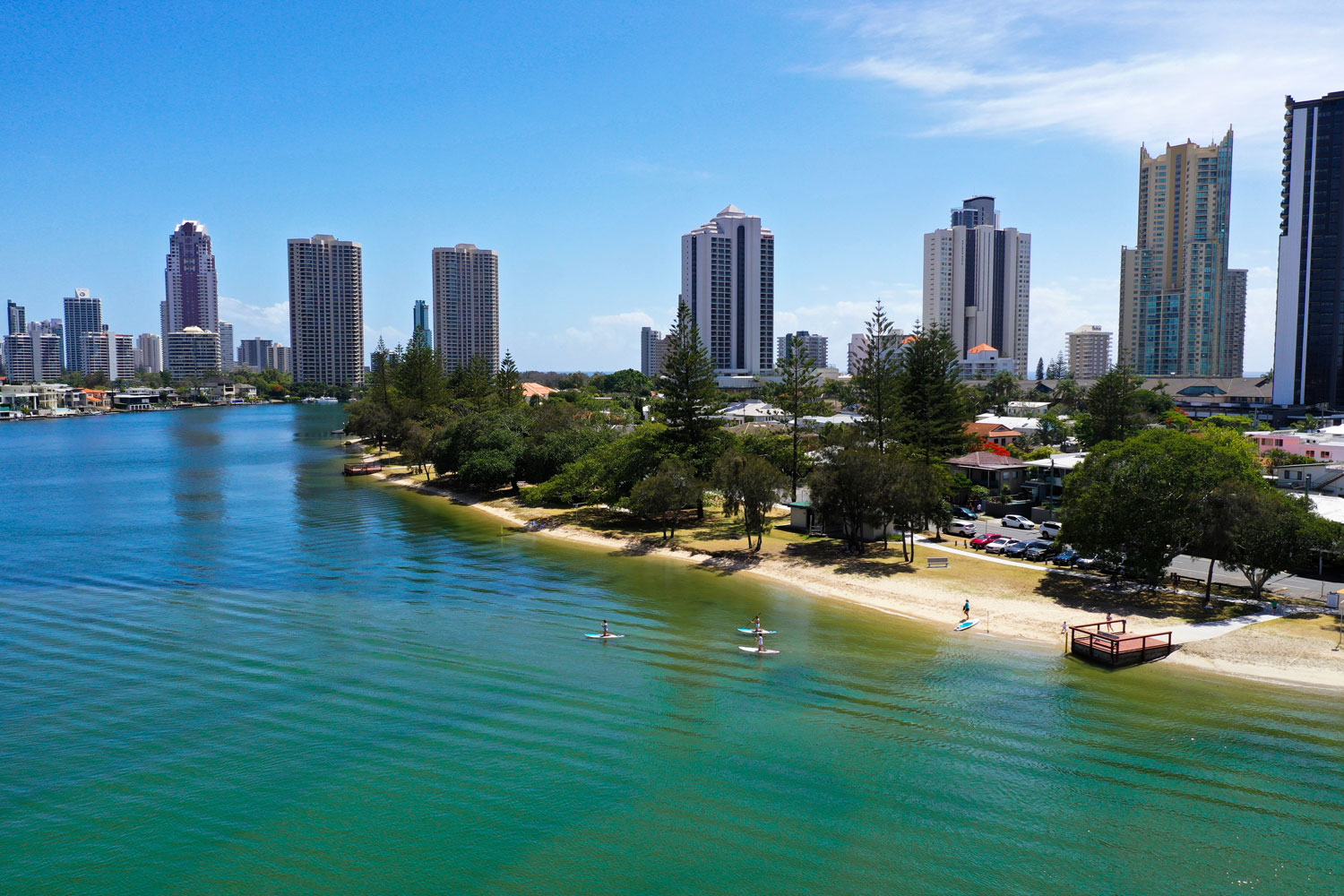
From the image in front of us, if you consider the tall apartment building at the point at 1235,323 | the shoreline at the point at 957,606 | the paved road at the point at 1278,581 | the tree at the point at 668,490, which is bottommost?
the shoreline at the point at 957,606

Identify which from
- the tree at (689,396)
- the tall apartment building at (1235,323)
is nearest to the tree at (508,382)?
the tree at (689,396)

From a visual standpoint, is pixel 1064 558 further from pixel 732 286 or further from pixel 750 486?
pixel 732 286

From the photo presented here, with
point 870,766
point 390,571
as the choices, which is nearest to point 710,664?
point 870,766

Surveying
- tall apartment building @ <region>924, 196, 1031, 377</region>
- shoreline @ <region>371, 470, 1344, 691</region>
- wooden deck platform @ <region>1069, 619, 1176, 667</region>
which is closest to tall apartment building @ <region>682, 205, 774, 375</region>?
tall apartment building @ <region>924, 196, 1031, 377</region>

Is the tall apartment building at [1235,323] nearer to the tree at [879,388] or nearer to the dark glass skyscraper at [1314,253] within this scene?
the dark glass skyscraper at [1314,253]

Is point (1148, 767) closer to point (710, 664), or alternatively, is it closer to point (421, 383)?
point (710, 664)

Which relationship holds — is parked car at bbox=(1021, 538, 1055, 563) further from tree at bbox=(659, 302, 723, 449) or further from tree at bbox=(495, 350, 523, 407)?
tree at bbox=(495, 350, 523, 407)
